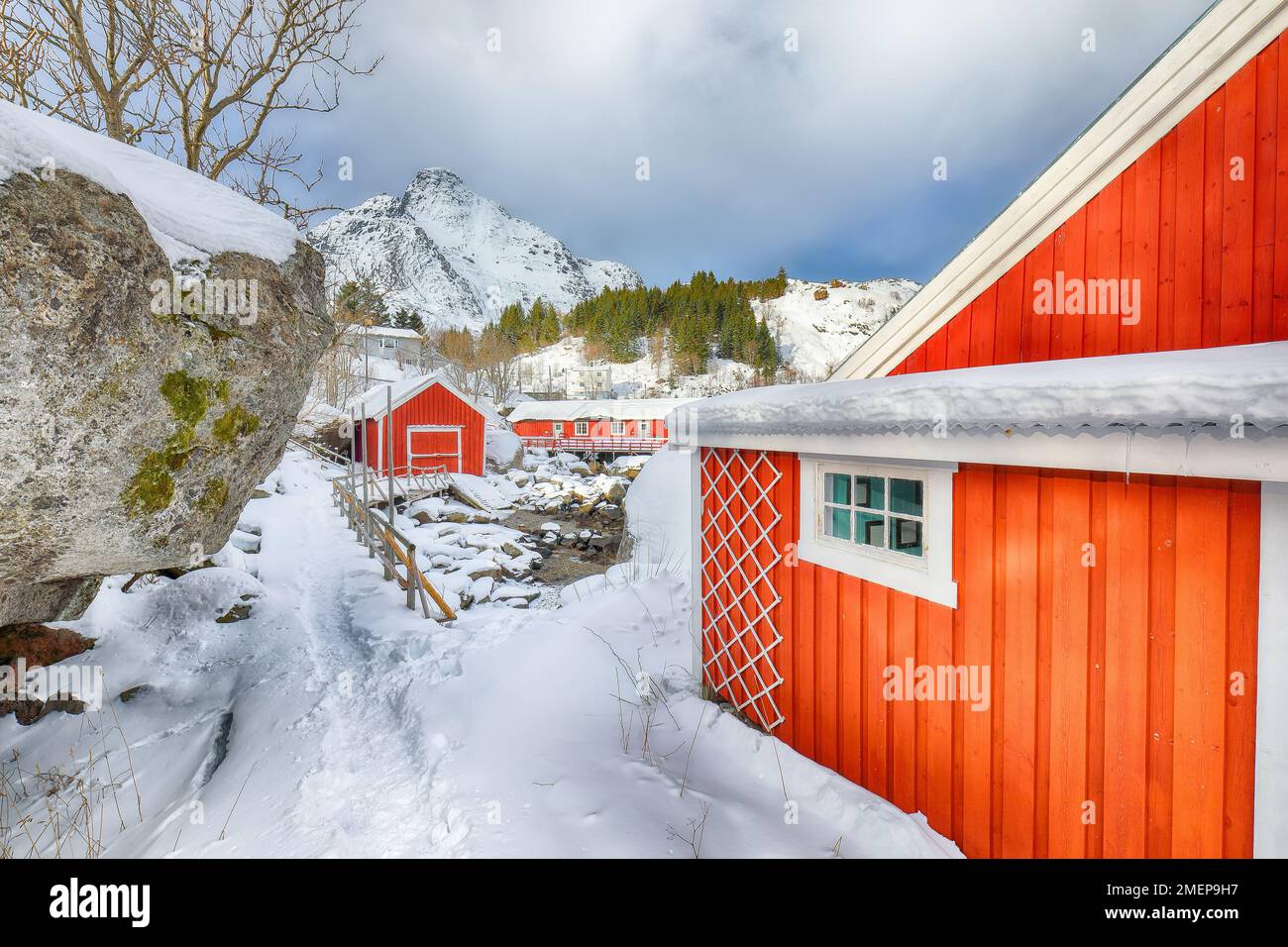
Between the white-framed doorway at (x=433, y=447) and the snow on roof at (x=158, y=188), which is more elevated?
the snow on roof at (x=158, y=188)

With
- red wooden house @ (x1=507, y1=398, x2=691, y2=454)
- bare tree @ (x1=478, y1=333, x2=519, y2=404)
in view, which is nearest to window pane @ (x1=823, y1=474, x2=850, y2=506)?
red wooden house @ (x1=507, y1=398, x2=691, y2=454)

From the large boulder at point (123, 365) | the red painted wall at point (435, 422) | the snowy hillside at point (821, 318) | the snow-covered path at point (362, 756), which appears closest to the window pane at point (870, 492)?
the snow-covered path at point (362, 756)

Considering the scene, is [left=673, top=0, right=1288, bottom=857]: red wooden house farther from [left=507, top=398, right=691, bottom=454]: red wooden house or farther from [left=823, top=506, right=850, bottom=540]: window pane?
[left=507, top=398, right=691, bottom=454]: red wooden house

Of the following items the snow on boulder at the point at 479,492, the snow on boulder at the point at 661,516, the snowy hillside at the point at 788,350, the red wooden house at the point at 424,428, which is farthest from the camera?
the snowy hillside at the point at 788,350

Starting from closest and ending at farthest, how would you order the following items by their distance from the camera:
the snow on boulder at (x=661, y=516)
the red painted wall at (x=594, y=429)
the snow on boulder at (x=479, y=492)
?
1. the snow on boulder at (x=661, y=516)
2. the snow on boulder at (x=479, y=492)
3. the red painted wall at (x=594, y=429)

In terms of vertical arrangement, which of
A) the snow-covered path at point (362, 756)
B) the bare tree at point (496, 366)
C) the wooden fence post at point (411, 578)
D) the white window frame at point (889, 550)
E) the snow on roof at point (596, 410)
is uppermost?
the bare tree at point (496, 366)

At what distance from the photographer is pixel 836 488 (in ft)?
10.7

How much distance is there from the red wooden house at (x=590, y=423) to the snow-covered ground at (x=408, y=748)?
96.0 ft

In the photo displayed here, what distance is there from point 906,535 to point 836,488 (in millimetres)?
481

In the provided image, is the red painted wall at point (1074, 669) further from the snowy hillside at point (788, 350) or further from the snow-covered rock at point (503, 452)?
the snowy hillside at point (788, 350)

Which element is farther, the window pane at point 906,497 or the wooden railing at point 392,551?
the wooden railing at point 392,551

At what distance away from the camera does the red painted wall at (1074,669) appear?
1847 mm
